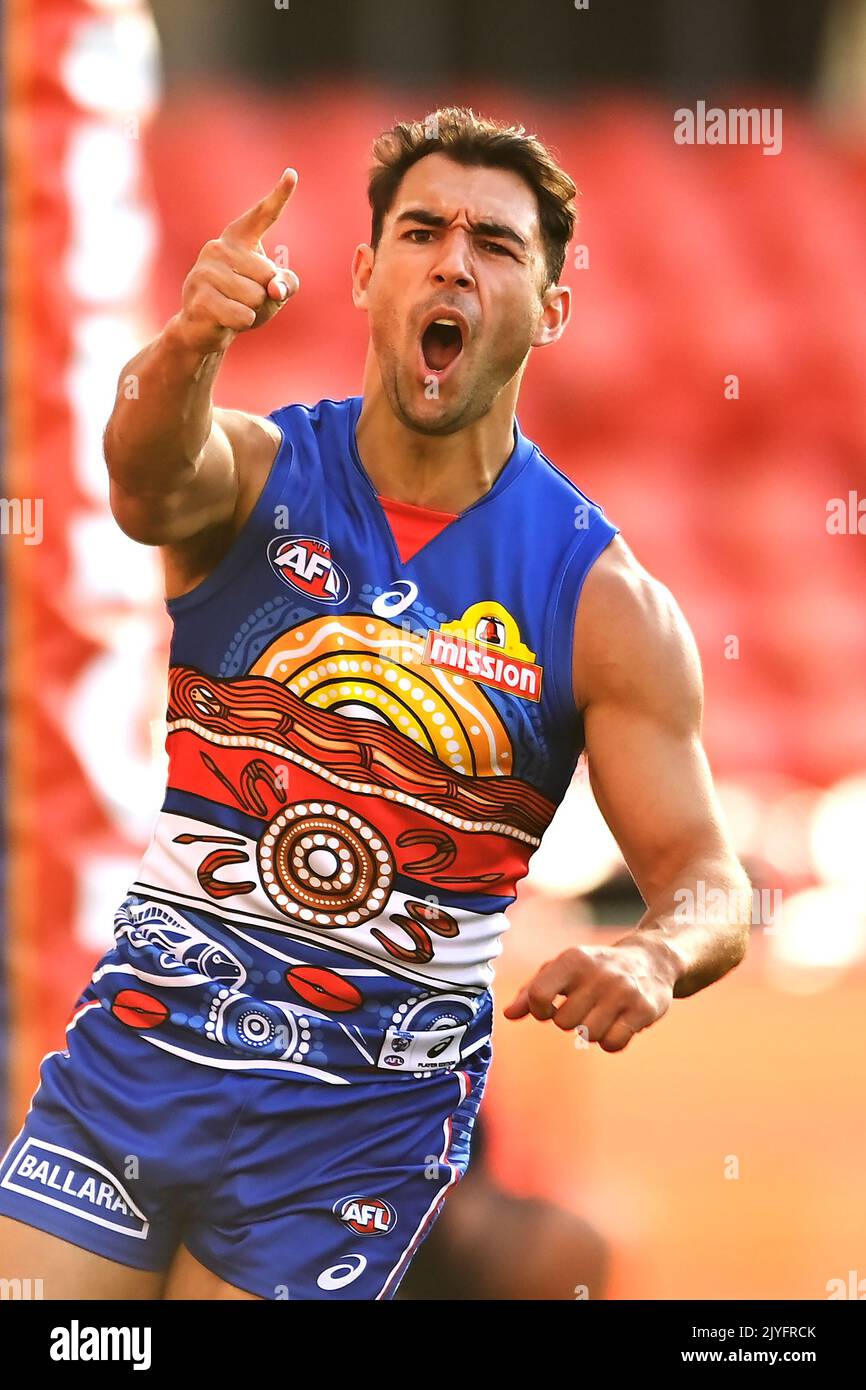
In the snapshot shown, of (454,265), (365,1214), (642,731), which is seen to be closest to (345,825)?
(642,731)

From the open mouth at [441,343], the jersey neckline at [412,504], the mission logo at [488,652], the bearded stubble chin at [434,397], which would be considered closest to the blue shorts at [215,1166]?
the mission logo at [488,652]

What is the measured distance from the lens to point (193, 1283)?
2969 millimetres

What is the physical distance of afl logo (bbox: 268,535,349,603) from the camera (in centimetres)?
302

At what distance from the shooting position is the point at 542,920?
5750 millimetres

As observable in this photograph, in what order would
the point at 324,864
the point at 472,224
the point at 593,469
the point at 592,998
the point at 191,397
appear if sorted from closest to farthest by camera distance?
the point at 592,998
the point at 191,397
the point at 324,864
the point at 472,224
the point at 593,469

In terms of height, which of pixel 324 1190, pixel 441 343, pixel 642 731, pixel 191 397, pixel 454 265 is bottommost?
pixel 324 1190

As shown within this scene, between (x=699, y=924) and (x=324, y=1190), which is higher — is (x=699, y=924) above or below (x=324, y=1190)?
above

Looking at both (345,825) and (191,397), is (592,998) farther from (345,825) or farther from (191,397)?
(191,397)

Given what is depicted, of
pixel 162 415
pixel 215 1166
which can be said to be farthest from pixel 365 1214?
pixel 162 415

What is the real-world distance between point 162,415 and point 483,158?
838 mm

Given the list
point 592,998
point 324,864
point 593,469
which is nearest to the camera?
point 592,998

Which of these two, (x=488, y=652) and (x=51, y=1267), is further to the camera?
(x=488, y=652)

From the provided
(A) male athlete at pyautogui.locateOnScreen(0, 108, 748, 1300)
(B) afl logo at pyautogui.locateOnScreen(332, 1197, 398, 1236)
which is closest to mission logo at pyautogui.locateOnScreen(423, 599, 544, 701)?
(A) male athlete at pyautogui.locateOnScreen(0, 108, 748, 1300)

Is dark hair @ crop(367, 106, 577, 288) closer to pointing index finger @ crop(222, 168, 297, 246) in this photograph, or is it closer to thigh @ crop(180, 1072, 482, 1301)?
pointing index finger @ crop(222, 168, 297, 246)
